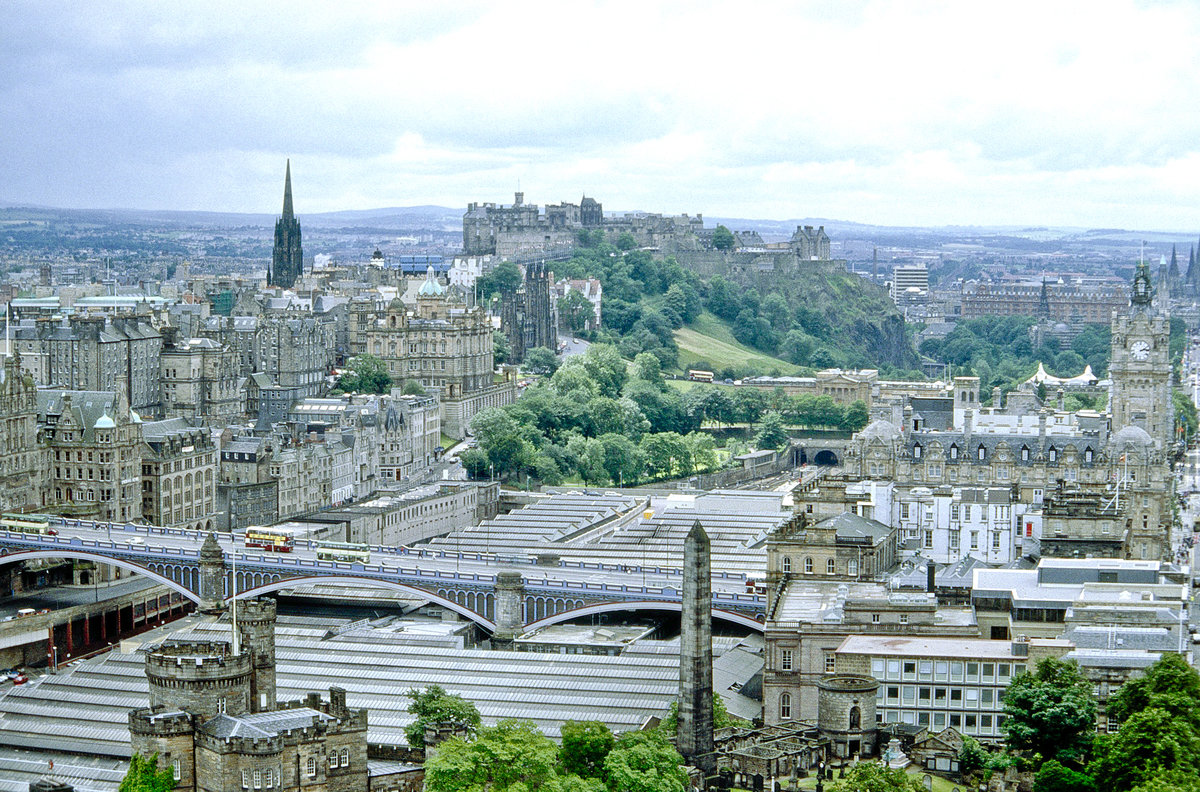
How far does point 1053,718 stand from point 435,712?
27202 millimetres

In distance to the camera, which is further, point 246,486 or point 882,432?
point 246,486


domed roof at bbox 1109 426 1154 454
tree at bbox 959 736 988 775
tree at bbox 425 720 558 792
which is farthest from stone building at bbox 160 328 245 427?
tree at bbox 959 736 988 775

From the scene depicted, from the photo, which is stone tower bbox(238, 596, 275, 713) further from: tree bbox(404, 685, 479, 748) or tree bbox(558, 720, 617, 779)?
tree bbox(558, 720, 617, 779)

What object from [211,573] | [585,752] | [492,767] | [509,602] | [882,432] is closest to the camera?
[492,767]

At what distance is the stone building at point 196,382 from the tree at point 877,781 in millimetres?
111810

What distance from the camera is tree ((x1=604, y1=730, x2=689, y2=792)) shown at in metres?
84.4

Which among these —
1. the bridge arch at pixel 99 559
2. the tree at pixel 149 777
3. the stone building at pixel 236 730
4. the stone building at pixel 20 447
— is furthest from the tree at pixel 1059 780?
the stone building at pixel 20 447

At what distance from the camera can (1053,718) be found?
3474 inches

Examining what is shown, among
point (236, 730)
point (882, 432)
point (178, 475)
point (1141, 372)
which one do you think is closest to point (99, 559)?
point (178, 475)

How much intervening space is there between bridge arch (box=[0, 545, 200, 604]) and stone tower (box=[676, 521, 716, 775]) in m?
50.4

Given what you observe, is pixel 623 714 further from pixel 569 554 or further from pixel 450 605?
pixel 569 554

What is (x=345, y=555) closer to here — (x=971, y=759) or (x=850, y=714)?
(x=850, y=714)

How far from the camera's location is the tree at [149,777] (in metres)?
76.0

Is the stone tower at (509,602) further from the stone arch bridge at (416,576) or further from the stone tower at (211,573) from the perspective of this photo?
the stone tower at (211,573)
